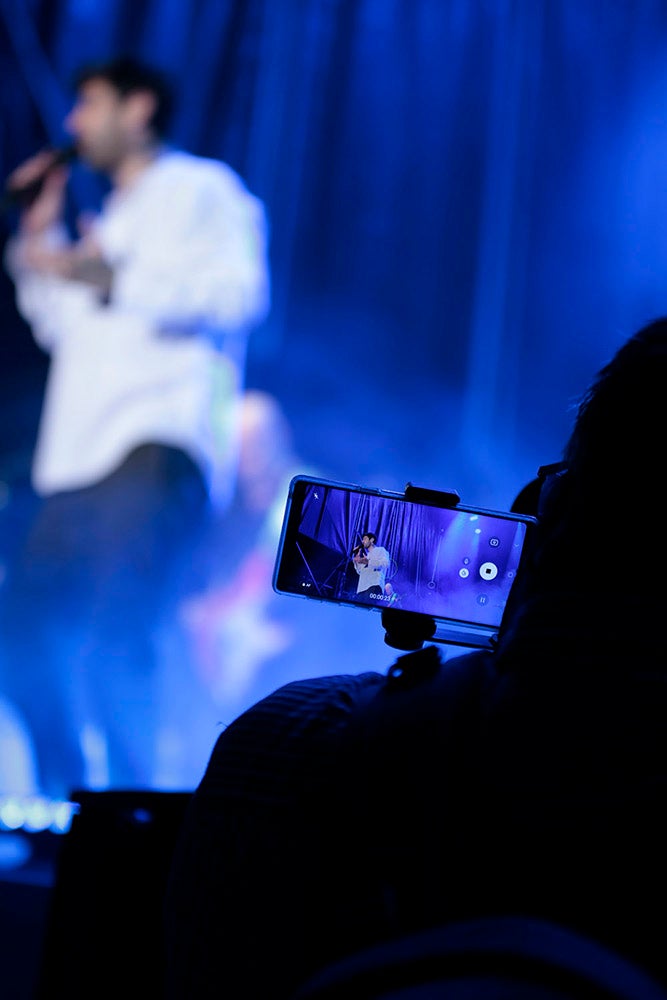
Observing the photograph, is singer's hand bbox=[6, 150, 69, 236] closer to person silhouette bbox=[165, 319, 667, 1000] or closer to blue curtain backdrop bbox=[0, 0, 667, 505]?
blue curtain backdrop bbox=[0, 0, 667, 505]

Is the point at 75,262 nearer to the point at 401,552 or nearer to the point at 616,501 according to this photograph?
the point at 401,552

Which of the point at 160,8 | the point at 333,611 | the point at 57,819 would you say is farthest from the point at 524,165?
the point at 57,819

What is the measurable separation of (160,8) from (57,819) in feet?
6.58

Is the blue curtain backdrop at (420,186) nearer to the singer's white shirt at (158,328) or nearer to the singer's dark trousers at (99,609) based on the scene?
the singer's white shirt at (158,328)

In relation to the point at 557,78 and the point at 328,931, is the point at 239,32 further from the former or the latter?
the point at 328,931

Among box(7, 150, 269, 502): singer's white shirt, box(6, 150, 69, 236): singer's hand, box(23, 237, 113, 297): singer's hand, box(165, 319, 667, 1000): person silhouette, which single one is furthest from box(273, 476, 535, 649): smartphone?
box(6, 150, 69, 236): singer's hand

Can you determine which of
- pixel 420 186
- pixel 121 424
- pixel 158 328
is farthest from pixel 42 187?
pixel 420 186

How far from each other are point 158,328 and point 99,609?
0.68m

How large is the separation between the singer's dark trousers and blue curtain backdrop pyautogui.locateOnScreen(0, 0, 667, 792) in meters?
0.24

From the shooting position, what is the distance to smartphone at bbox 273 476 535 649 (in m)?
0.66

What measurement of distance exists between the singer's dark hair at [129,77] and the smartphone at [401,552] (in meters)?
1.94

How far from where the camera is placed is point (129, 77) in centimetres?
232

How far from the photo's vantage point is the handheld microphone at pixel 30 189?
2.28 metres

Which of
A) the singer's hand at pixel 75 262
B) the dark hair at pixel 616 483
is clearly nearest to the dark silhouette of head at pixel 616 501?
the dark hair at pixel 616 483
